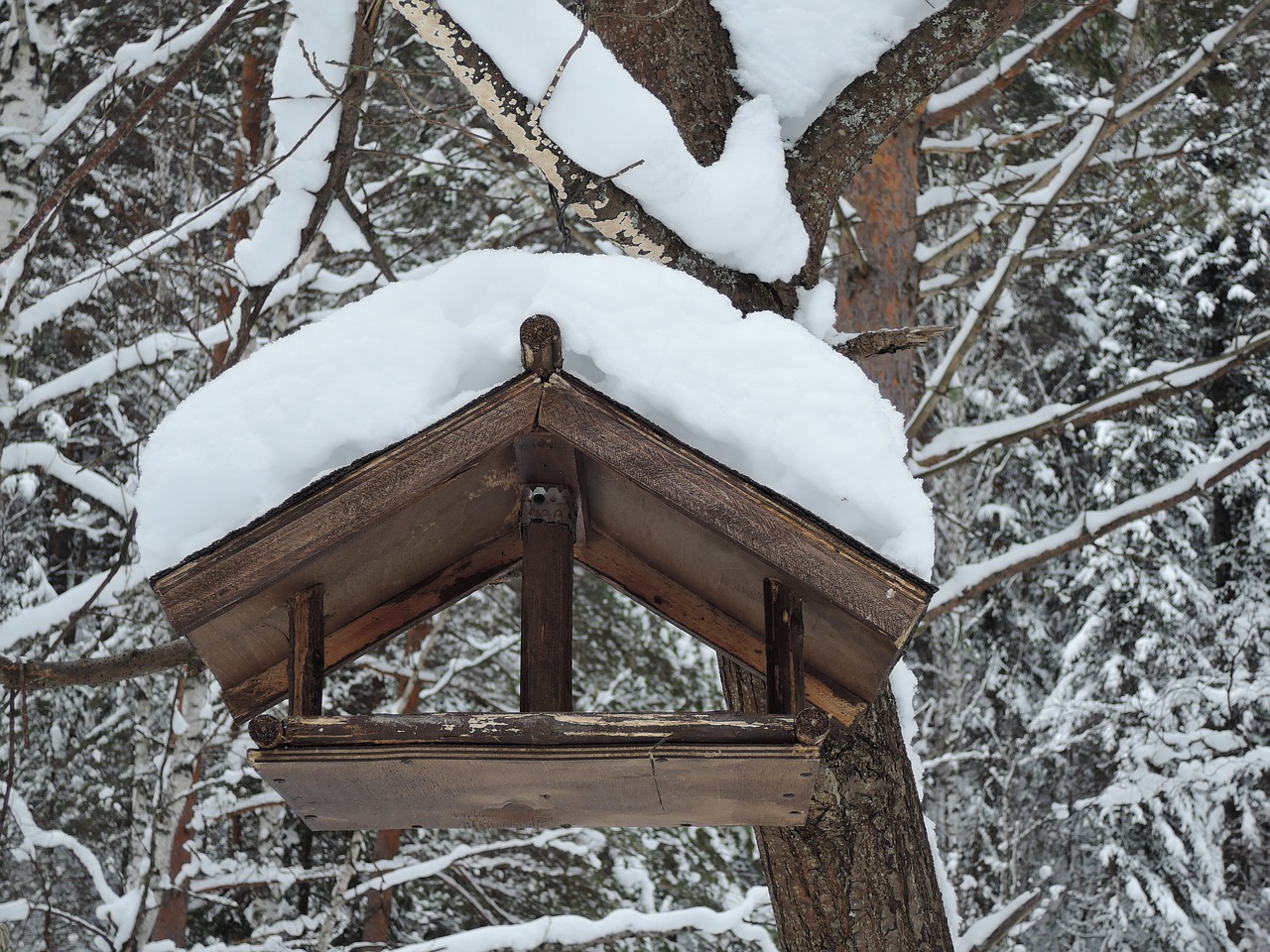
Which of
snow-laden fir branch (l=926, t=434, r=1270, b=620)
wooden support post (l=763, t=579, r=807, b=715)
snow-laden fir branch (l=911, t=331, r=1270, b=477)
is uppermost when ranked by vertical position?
snow-laden fir branch (l=911, t=331, r=1270, b=477)

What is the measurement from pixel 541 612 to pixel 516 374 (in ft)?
1.25

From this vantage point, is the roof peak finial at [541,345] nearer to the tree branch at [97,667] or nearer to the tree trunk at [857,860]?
the tree trunk at [857,860]

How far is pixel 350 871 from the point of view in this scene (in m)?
4.96

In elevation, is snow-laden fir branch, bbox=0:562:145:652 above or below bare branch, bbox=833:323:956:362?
above

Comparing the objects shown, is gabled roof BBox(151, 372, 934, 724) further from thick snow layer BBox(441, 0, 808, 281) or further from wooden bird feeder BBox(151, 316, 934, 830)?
thick snow layer BBox(441, 0, 808, 281)

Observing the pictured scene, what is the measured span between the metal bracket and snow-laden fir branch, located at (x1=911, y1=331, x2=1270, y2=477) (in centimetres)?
208

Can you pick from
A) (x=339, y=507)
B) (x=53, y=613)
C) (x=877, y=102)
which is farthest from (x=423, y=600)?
(x=53, y=613)

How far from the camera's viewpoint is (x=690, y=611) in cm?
190

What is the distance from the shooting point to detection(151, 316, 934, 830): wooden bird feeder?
139 centimetres

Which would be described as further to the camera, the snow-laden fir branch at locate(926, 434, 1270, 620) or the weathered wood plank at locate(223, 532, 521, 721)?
the snow-laden fir branch at locate(926, 434, 1270, 620)

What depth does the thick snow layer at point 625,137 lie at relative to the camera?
1904 mm

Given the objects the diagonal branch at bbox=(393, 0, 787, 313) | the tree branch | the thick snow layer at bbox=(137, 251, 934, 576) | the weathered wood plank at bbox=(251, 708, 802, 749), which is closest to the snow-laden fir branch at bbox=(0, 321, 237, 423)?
the tree branch

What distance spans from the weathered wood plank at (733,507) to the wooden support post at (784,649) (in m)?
0.14

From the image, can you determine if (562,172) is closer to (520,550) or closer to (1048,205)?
(520,550)
